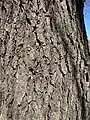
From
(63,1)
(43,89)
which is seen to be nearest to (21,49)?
(43,89)

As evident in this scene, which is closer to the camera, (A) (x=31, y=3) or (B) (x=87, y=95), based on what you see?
(A) (x=31, y=3)

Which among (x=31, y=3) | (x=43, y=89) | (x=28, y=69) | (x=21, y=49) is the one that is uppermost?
(x=31, y=3)

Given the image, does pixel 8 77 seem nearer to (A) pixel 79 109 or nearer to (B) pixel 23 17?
(B) pixel 23 17

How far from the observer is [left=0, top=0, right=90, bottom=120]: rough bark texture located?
4.64ft

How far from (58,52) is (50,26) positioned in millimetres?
154

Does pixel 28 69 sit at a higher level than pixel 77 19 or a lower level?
lower

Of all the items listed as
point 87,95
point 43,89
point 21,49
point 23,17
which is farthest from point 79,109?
point 23,17

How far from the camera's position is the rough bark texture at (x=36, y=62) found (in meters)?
1.41

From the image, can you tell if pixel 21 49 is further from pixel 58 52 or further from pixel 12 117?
pixel 12 117

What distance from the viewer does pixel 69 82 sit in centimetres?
148

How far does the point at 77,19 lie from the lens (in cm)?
156

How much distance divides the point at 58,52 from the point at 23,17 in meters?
0.28

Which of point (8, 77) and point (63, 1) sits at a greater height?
point (63, 1)

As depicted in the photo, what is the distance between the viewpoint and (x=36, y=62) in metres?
1.44
